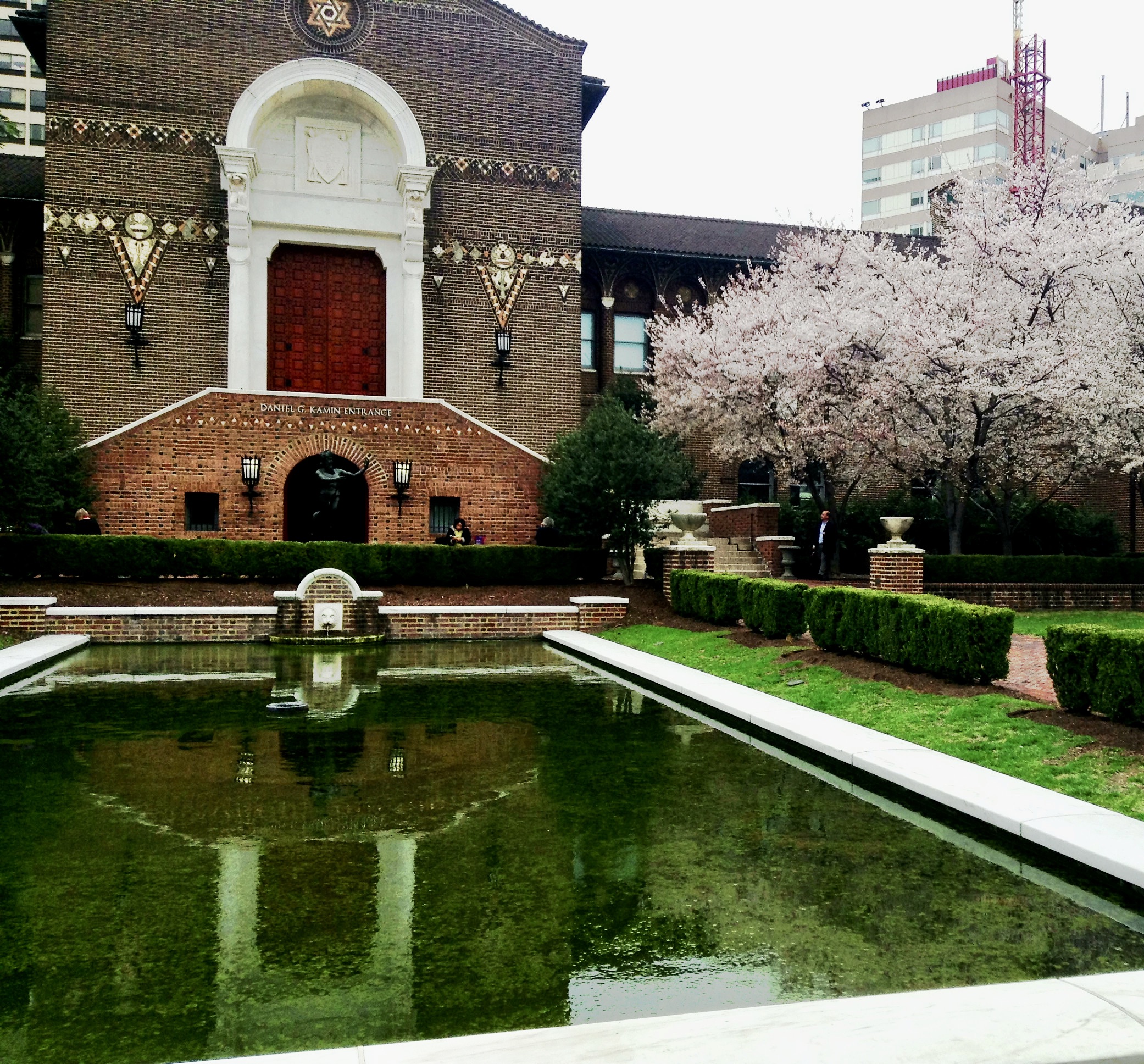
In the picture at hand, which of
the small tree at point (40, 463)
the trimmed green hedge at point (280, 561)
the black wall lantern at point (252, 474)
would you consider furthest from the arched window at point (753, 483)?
the small tree at point (40, 463)

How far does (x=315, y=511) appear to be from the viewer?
973 inches

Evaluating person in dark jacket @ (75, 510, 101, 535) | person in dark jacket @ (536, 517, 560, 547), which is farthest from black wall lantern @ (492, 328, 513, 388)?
person in dark jacket @ (75, 510, 101, 535)

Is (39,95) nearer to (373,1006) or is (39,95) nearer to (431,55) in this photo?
(431,55)

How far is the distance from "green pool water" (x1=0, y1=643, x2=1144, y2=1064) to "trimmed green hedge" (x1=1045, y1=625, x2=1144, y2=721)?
8.69 feet

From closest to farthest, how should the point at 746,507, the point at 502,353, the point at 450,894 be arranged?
the point at 450,894 → the point at 746,507 → the point at 502,353

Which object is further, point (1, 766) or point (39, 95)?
point (39, 95)

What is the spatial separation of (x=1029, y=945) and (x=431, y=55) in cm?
2824

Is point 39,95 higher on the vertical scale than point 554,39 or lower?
higher

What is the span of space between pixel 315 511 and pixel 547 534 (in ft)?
19.9

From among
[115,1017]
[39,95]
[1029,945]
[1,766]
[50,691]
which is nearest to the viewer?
[115,1017]

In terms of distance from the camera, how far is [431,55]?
90.1ft

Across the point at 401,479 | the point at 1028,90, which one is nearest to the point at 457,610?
the point at 401,479

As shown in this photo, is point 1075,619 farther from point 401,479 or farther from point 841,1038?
point 841,1038

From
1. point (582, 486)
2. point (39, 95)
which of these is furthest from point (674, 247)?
point (39, 95)
